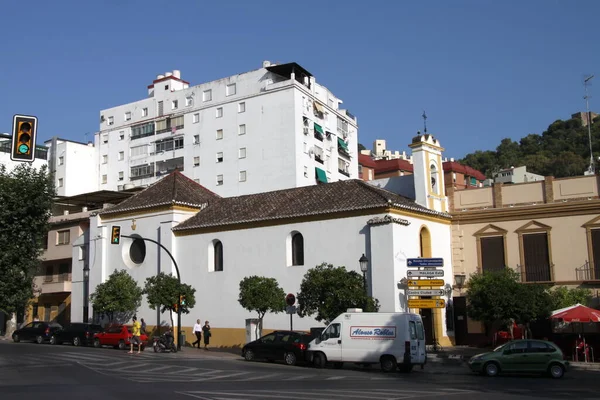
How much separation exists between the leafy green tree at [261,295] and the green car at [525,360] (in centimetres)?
1153

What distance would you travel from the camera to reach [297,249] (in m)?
37.0

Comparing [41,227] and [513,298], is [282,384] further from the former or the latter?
[41,227]

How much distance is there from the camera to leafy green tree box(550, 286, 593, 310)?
104ft

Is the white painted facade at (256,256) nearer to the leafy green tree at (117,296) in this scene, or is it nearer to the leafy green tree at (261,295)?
the leafy green tree at (117,296)

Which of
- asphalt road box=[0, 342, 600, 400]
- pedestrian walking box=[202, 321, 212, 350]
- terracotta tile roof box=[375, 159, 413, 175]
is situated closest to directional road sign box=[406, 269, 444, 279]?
asphalt road box=[0, 342, 600, 400]

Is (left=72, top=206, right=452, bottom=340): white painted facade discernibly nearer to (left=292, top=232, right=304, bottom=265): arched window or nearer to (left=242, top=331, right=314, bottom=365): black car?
(left=292, top=232, right=304, bottom=265): arched window

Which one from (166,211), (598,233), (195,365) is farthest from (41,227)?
(598,233)

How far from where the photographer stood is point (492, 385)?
20.2 meters

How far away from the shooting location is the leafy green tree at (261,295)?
3303cm

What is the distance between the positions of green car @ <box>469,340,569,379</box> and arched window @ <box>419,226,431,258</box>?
1174cm

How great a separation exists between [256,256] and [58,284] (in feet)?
62.8

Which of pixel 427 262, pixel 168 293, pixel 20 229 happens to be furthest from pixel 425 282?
pixel 20 229

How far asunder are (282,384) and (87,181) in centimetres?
5877

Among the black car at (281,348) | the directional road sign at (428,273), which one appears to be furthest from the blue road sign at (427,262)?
the black car at (281,348)
